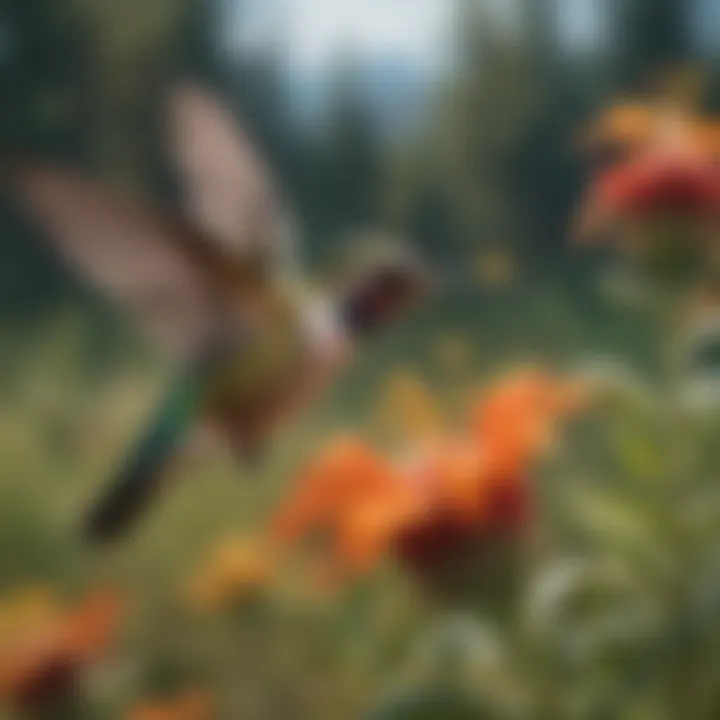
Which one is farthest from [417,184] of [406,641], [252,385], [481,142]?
[406,641]

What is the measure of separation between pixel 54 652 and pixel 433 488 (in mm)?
229

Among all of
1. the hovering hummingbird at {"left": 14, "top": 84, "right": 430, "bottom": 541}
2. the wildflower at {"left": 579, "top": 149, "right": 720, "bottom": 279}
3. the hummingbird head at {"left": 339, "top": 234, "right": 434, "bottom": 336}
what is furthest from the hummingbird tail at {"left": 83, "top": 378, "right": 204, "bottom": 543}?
the wildflower at {"left": 579, "top": 149, "right": 720, "bottom": 279}

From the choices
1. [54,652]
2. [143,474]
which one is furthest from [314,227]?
[54,652]

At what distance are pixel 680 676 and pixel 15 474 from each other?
0.39 meters

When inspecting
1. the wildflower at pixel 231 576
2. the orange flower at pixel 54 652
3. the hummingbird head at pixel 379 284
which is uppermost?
the hummingbird head at pixel 379 284

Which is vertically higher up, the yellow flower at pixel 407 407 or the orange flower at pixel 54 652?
the yellow flower at pixel 407 407

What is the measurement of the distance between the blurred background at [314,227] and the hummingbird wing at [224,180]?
0.04 feet

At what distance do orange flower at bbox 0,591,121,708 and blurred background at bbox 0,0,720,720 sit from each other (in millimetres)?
18

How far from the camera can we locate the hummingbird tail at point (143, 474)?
900mm

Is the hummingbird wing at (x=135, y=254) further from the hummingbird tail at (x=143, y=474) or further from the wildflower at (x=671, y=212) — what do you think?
the wildflower at (x=671, y=212)

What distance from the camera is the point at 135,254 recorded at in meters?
0.84

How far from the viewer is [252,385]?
90 cm

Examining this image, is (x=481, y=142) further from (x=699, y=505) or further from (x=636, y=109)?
(x=699, y=505)

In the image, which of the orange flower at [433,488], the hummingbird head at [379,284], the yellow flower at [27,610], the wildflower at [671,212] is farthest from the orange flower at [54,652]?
the wildflower at [671,212]
